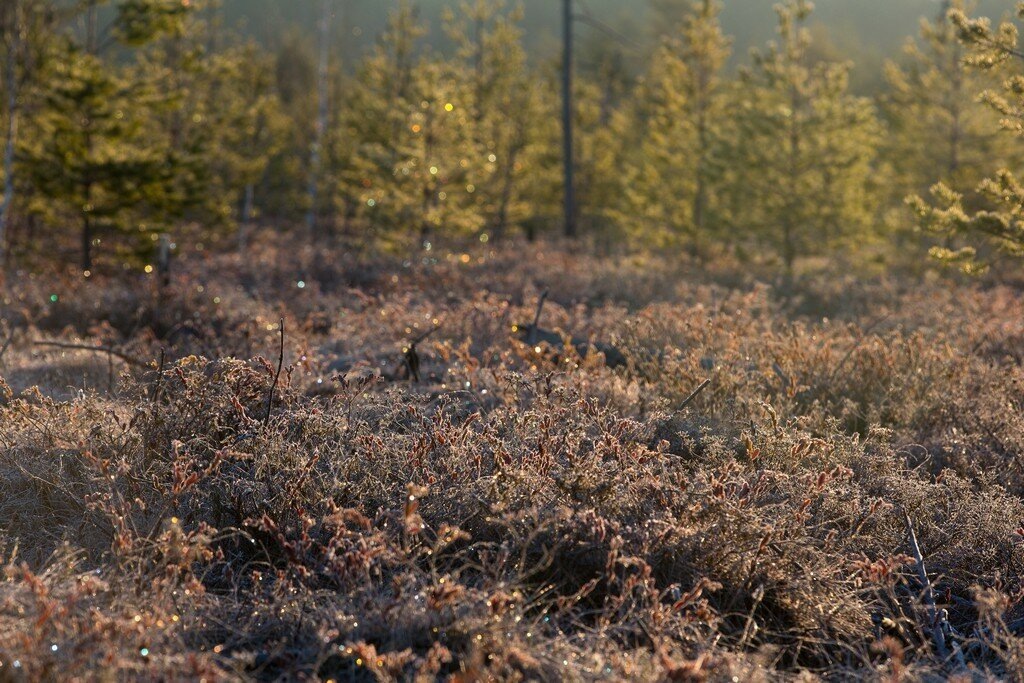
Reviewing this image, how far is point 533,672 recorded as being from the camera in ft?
9.34

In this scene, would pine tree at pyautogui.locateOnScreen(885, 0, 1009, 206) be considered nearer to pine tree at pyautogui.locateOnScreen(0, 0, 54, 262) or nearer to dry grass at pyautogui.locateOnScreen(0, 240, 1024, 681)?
dry grass at pyautogui.locateOnScreen(0, 240, 1024, 681)

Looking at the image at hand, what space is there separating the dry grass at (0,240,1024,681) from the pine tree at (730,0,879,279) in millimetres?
9625

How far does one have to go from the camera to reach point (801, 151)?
15273 millimetres

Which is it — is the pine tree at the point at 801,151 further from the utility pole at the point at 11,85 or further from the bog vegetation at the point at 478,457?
the utility pole at the point at 11,85

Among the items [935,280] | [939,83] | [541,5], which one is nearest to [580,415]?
[935,280]

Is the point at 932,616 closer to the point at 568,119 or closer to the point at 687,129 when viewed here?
the point at 687,129

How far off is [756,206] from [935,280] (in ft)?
12.6

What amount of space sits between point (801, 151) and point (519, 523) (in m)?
13.5

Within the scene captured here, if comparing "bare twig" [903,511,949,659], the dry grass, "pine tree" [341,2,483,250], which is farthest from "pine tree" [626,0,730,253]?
"bare twig" [903,511,949,659]

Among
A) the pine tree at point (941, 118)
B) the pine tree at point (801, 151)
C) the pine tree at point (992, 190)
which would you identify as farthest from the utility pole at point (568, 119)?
the pine tree at point (992, 190)

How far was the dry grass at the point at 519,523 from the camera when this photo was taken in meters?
2.92

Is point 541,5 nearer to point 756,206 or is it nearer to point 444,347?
point 756,206

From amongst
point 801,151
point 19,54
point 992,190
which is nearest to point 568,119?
point 801,151

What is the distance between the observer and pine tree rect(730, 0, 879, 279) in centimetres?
1494
